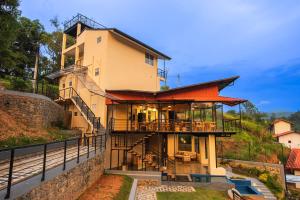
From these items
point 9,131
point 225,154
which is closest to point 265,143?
point 225,154

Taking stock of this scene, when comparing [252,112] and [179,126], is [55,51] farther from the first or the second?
[252,112]

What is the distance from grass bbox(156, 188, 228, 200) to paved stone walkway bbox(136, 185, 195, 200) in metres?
0.47

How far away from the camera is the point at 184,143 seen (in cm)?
2756

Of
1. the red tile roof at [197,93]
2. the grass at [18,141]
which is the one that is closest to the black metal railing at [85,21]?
the red tile roof at [197,93]

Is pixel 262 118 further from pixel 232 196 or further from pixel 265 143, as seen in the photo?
pixel 232 196

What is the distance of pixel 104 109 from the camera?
21.0 metres

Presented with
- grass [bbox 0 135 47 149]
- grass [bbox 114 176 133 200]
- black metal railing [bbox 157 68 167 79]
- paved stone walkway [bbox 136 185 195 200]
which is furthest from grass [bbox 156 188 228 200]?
black metal railing [bbox 157 68 167 79]

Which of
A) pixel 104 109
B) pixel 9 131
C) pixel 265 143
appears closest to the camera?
pixel 9 131

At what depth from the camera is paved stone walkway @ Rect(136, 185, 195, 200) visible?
14234 mm

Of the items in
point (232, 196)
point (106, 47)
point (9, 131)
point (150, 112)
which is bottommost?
point (232, 196)

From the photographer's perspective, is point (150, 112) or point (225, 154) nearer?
point (150, 112)

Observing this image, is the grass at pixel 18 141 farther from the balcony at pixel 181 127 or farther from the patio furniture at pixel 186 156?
the patio furniture at pixel 186 156

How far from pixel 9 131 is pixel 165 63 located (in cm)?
2076

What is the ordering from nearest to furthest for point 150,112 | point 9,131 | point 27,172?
point 27,172 < point 9,131 < point 150,112
